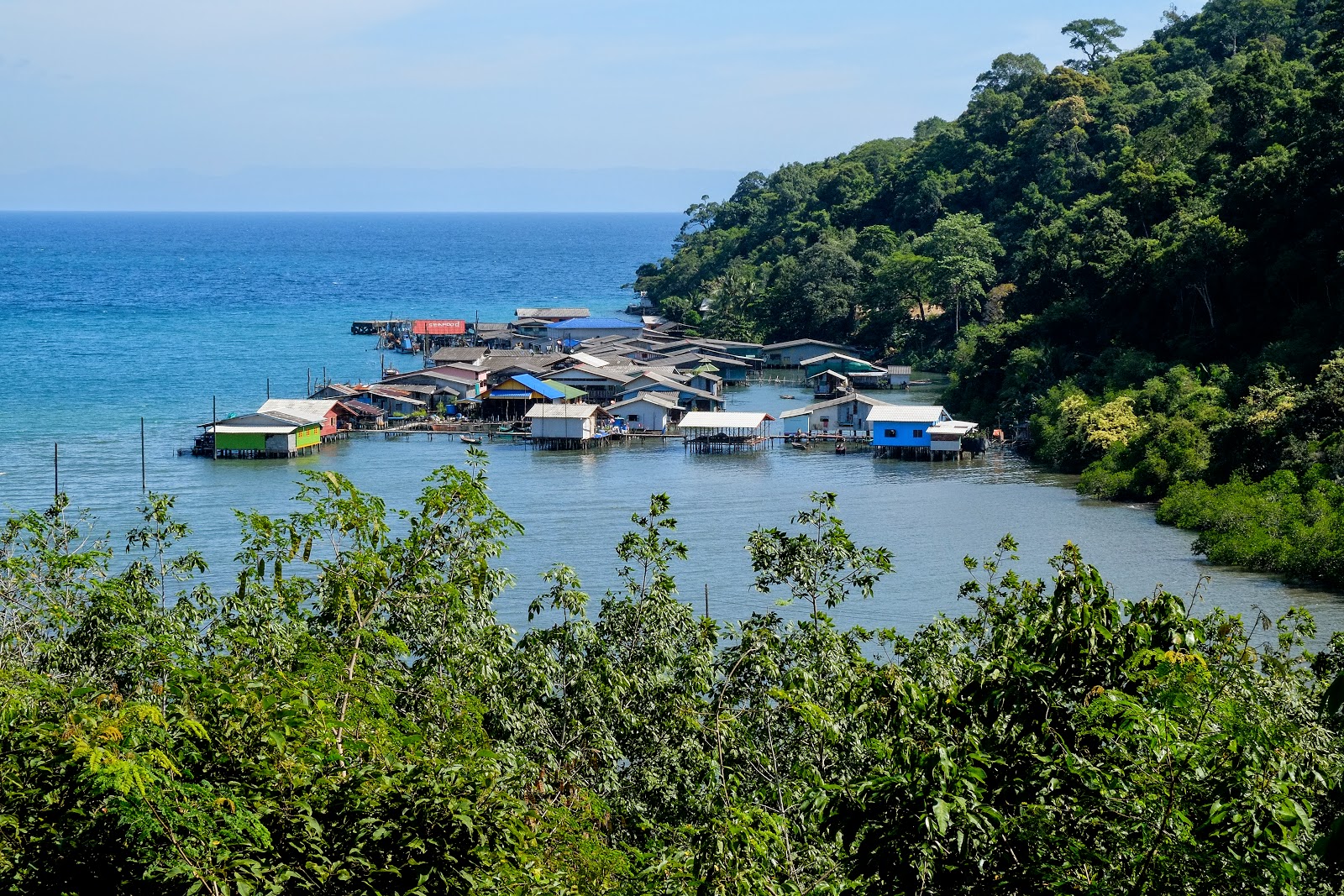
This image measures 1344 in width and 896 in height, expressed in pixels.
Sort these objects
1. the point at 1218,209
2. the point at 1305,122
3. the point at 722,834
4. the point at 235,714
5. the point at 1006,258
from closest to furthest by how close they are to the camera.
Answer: the point at 722,834 → the point at 235,714 → the point at 1305,122 → the point at 1218,209 → the point at 1006,258

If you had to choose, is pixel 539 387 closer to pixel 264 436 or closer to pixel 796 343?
pixel 264 436

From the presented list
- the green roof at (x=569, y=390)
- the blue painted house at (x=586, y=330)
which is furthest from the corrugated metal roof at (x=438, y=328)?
the green roof at (x=569, y=390)

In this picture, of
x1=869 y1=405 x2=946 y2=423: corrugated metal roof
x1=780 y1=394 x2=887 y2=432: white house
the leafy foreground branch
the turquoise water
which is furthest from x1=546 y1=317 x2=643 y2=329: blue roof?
the leafy foreground branch

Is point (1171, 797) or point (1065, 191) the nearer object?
point (1171, 797)

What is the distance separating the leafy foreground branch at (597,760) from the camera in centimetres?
444

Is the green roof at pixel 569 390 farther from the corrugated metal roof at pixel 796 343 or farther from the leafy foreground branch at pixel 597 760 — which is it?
the leafy foreground branch at pixel 597 760

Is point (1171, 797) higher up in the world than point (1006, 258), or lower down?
lower down

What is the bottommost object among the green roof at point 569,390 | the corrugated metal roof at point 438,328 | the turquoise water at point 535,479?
the turquoise water at point 535,479

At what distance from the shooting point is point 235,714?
591 centimetres

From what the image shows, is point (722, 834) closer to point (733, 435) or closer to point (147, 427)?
point (733, 435)

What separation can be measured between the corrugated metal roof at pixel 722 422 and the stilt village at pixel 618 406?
0.03m

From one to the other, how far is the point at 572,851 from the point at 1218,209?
29471 millimetres

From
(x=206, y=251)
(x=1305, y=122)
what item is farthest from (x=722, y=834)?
(x=206, y=251)

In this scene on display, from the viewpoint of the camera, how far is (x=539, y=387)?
1404 inches
